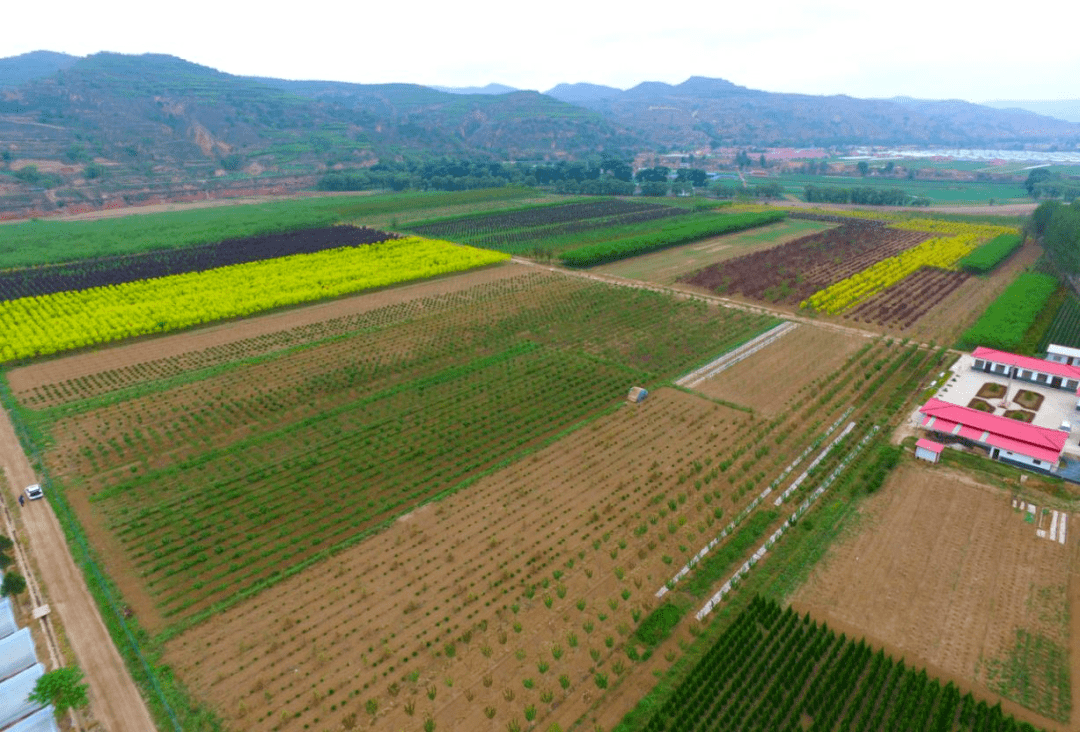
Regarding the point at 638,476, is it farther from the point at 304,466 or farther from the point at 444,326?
the point at 444,326

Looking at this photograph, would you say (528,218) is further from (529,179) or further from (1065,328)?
(1065,328)

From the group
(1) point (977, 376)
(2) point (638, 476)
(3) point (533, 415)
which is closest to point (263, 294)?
(3) point (533, 415)

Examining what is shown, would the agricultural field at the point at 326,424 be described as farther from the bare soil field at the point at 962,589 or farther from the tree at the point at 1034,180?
the tree at the point at 1034,180

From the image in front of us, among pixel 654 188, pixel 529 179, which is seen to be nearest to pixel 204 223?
pixel 529 179

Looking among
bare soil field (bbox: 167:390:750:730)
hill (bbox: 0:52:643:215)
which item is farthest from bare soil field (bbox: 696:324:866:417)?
hill (bbox: 0:52:643:215)

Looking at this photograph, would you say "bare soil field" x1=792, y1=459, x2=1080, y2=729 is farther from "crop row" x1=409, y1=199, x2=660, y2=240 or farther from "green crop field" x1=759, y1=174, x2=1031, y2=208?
"green crop field" x1=759, y1=174, x2=1031, y2=208
